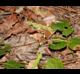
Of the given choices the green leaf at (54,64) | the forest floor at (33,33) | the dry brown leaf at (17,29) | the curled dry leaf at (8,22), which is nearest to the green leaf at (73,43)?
→ the forest floor at (33,33)

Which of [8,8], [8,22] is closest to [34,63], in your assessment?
[8,22]

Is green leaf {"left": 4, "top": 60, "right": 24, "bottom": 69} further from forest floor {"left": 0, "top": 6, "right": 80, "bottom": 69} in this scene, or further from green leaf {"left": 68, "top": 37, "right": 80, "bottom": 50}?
green leaf {"left": 68, "top": 37, "right": 80, "bottom": 50}

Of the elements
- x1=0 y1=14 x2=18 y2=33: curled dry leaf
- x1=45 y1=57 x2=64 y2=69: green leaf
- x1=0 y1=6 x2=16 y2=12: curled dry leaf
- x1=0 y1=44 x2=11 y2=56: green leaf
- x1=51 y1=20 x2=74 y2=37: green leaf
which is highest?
x1=0 y1=6 x2=16 y2=12: curled dry leaf

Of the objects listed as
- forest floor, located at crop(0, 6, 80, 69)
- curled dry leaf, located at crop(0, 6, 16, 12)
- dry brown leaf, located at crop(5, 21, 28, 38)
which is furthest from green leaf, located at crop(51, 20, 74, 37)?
curled dry leaf, located at crop(0, 6, 16, 12)

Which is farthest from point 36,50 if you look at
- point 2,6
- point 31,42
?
point 2,6
